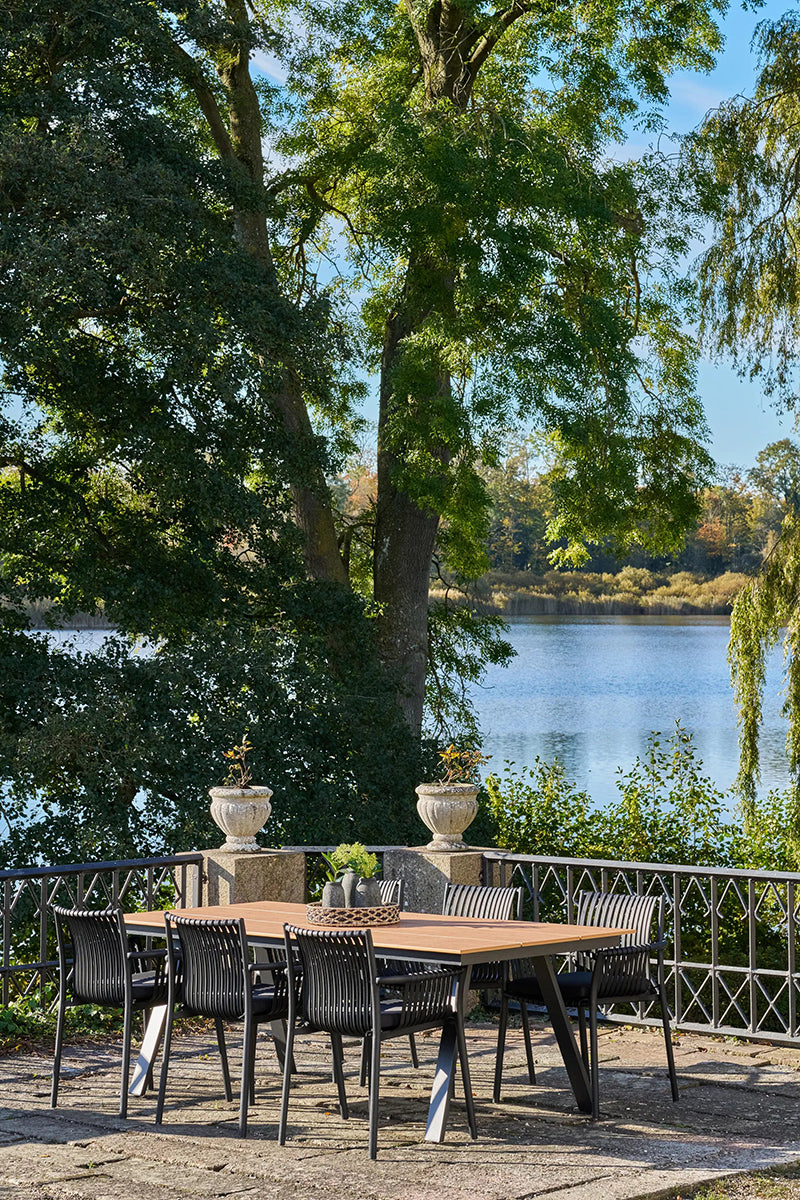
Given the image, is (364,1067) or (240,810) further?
(240,810)

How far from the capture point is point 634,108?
1560 cm

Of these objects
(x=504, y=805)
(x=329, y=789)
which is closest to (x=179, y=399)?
(x=329, y=789)

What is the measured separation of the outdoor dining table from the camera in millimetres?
6164

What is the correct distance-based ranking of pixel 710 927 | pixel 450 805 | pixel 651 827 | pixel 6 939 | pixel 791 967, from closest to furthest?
pixel 791 967 < pixel 6 939 < pixel 450 805 < pixel 710 927 < pixel 651 827

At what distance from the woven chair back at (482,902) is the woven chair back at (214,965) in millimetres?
1471

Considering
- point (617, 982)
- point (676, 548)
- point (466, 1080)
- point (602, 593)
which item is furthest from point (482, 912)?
point (602, 593)

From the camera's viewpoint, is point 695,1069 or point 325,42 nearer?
point 695,1069

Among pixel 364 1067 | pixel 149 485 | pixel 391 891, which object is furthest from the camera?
pixel 149 485

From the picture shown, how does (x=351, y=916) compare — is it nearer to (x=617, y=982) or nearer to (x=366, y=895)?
(x=366, y=895)

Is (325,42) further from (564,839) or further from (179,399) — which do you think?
(564,839)

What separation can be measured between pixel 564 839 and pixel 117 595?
4589mm

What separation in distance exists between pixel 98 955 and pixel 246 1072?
1.03 metres

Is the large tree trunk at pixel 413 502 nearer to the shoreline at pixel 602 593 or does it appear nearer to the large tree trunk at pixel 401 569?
the large tree trunk at pixel 401 569

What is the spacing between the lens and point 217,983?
6.48 meters
